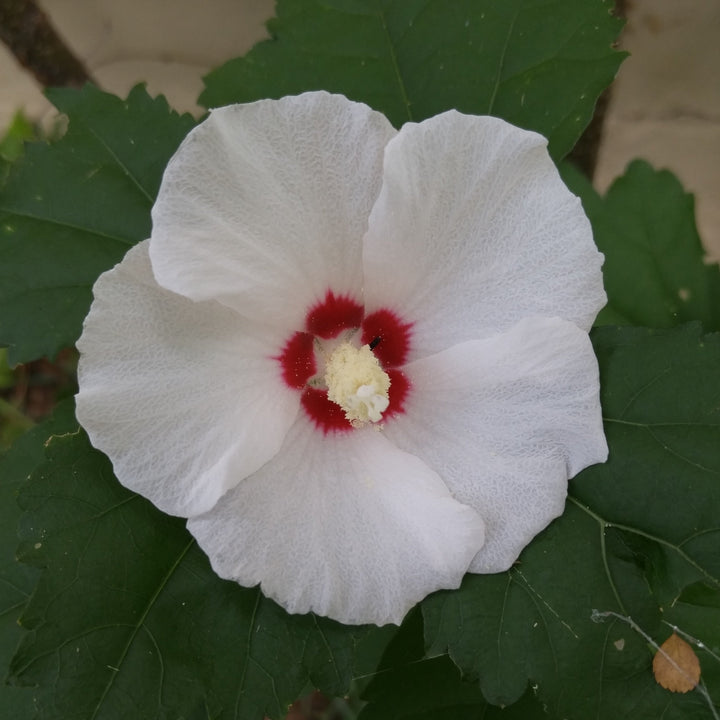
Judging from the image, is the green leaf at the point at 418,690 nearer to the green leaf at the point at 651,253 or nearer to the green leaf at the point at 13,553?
the green leaf at the point at 13,553

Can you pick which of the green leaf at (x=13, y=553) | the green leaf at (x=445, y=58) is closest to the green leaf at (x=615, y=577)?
the green leaf at (x=445, y=58)

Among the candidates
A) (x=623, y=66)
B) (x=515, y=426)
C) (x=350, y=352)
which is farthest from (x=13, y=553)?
(x=623, y=66)

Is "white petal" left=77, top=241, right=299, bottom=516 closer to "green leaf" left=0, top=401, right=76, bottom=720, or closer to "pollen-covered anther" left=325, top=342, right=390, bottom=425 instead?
"pollen-covered anther" left=325, top=342, right=390, bottom=425

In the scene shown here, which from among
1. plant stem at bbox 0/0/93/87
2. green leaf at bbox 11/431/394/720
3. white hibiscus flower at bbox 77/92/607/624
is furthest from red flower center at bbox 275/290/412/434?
plant stem at bbox 0/0/93/87

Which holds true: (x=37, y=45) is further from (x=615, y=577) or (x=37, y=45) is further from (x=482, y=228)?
(x=615, y=577)

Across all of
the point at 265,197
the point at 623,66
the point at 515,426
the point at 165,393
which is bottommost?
the point at 623,66

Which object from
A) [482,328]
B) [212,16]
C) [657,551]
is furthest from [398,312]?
[212,16]
